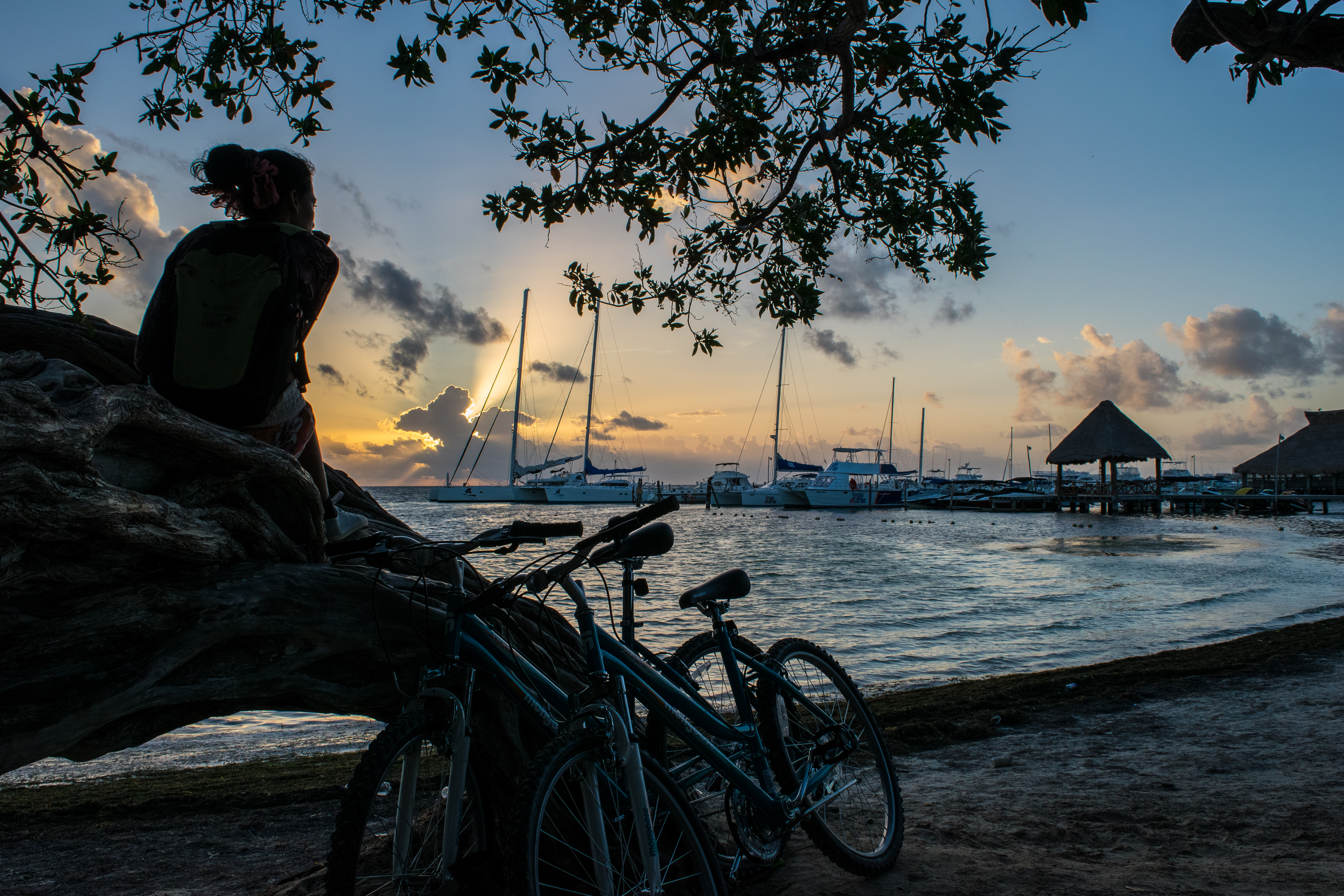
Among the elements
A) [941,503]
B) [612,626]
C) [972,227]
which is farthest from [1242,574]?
[941,503]

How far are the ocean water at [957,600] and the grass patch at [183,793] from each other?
2.79 feet

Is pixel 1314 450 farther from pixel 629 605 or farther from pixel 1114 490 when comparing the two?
pixel 629 605

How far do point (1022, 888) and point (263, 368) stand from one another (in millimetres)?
3366

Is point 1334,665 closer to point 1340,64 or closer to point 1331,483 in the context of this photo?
point 1340,64

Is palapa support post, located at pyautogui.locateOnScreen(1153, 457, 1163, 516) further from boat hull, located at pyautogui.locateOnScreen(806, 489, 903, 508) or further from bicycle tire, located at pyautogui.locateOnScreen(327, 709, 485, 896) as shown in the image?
bicycle tire, located at pyautogui.locateOnScreen(327, 709, 485, 896)

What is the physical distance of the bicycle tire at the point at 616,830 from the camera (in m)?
2.08

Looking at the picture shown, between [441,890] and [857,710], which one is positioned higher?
[857,710]

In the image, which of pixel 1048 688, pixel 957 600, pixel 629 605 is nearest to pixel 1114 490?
pixel 957 600

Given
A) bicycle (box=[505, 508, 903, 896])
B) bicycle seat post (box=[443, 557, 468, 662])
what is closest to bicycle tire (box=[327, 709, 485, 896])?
bicycle seat post (box=[443, 557, 468, 662])

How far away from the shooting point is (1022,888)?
2.94m

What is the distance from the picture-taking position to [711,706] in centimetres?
293

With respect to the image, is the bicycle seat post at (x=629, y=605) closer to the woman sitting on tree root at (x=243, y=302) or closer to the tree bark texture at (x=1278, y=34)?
the woman sitting on tree root at (x=243, y=302)

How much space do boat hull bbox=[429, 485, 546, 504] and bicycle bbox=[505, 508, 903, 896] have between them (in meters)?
69.1

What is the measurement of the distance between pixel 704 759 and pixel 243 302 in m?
2.24
